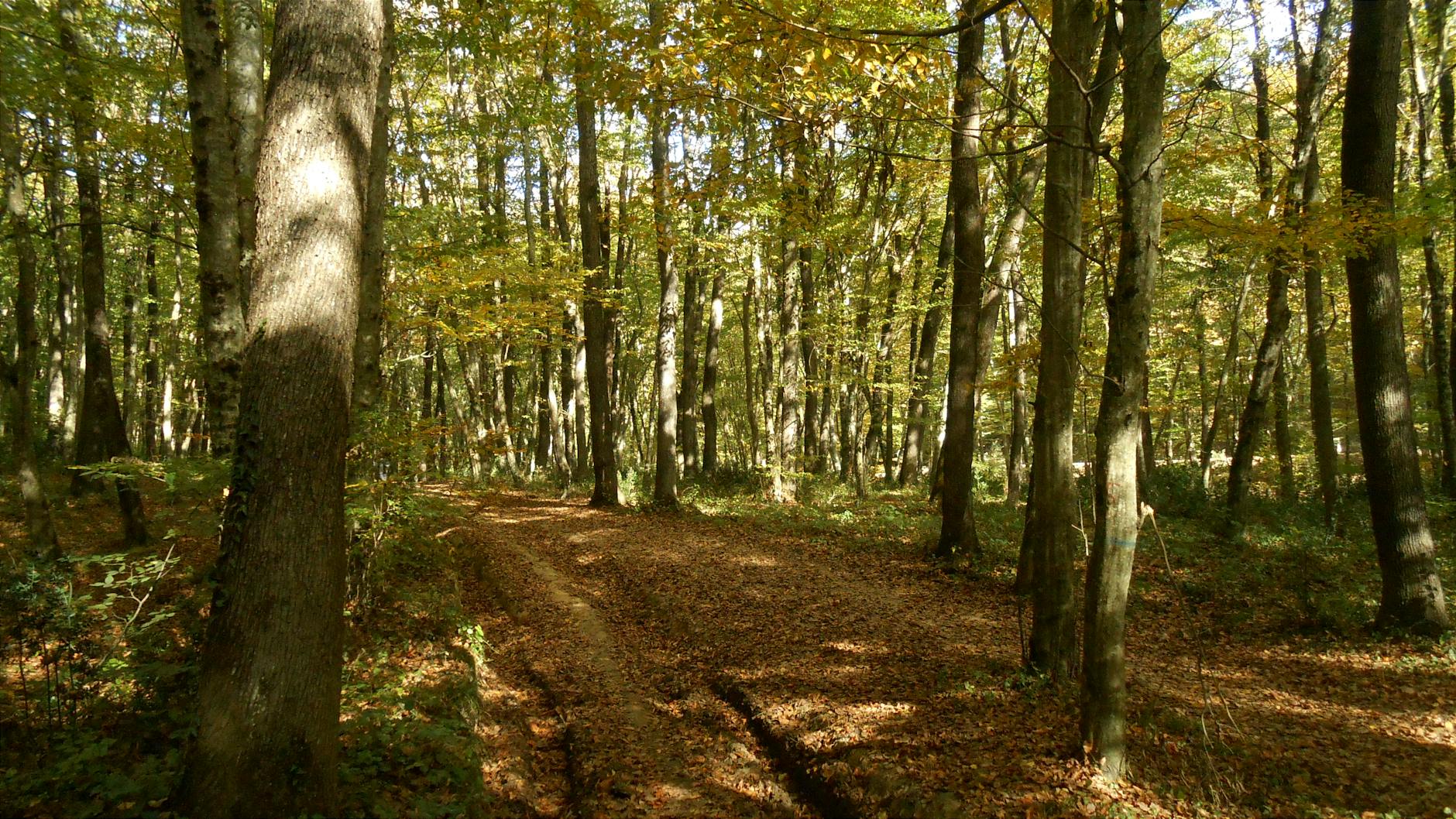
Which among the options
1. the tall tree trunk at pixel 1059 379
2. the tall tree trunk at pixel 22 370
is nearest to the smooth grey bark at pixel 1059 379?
the tall tree trunk at pixel 1059 379

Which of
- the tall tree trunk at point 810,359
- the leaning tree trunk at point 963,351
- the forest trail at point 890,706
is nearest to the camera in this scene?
the forest trail at point 890,706

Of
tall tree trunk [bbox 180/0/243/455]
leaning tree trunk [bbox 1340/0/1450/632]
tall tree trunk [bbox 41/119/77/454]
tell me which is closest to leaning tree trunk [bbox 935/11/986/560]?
leaning tree trunk [bbox 1340/0/1450/632]

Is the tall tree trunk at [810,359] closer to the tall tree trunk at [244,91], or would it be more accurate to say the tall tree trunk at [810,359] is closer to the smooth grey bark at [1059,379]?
the smooth grey bark at [1059,379]

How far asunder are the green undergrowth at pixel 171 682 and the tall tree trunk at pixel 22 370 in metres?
0.83

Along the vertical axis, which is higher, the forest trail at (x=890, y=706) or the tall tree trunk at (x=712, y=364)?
the tall tree trunk at (x=712, y=364)

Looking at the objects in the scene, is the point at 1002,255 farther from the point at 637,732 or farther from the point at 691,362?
the point at 691,362

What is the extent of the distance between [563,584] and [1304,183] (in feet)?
46.5

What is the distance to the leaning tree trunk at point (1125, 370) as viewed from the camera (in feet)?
13.1

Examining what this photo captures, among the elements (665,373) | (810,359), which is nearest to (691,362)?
(665,373)

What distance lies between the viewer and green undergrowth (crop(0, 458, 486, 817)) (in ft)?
11.0

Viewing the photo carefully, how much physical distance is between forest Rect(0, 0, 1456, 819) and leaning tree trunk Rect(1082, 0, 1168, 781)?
3cm

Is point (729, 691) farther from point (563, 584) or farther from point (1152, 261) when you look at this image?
point (1152, 261)

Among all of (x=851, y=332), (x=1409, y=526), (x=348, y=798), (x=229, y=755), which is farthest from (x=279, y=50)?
(x=851, y=332)

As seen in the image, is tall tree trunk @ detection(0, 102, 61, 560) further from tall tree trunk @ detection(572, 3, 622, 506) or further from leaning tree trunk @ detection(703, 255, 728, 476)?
leaning tree trunk @ detection(703, 255, 728, 476)
